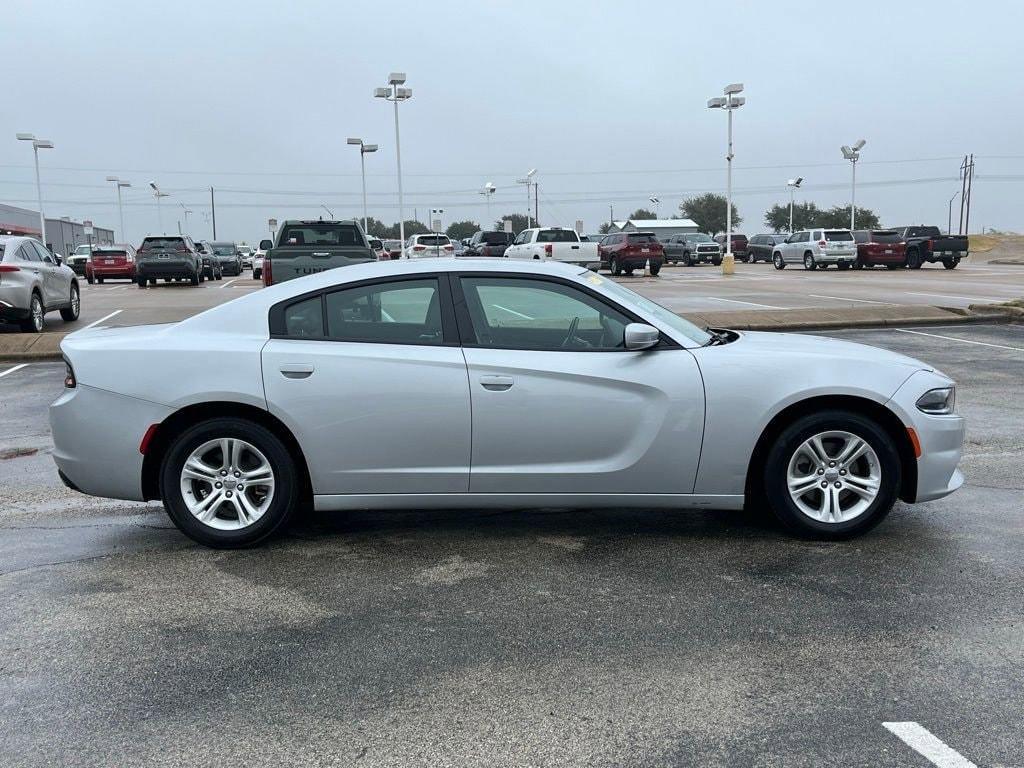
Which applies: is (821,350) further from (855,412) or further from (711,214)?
(711,214)

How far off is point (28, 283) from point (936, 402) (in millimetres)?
14110

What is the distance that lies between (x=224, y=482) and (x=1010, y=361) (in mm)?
10195

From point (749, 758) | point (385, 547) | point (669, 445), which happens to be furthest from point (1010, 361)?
point (749, 758)

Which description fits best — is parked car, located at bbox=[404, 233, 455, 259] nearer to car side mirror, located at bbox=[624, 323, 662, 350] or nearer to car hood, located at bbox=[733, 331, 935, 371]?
car hood, located at bbox=[733, 331, 935, 371]

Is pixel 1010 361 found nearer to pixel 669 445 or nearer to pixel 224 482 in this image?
pixel 669 445

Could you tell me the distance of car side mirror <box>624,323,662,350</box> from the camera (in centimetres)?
473

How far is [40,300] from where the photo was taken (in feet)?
50.5

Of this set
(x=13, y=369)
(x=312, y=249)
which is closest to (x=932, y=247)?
(x=312, y=249)

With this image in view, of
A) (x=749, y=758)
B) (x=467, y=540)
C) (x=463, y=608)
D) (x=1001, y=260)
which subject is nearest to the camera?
(x=749, y=758)

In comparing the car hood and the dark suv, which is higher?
the dark suv

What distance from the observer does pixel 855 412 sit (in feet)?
16.1

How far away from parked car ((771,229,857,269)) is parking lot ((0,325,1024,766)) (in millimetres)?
34680

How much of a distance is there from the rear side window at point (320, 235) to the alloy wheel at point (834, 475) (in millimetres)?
12454

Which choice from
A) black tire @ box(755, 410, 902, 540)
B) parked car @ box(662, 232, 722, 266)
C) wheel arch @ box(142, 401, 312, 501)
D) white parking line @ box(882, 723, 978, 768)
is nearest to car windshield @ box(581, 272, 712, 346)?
black tire @ box(755, 410, 902, 540)
